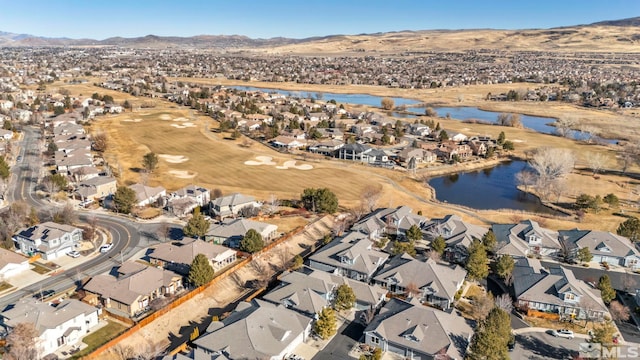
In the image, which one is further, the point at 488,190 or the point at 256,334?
the point at 488,190

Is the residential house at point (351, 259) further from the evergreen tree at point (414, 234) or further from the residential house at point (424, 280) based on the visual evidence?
the evergreen tree at point (414, 234)

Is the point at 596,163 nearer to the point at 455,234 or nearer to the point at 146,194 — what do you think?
the point at 455,234

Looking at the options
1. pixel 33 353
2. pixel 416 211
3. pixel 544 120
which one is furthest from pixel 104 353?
pixel 544 120

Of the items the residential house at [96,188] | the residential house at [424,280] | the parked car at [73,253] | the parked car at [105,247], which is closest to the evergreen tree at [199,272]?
the parked car at [105,247]

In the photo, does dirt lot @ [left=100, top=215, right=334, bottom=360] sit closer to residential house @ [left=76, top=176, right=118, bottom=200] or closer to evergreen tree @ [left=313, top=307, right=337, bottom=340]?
evergreen tree @ [left=313, top=307, right=337, bottom=340]

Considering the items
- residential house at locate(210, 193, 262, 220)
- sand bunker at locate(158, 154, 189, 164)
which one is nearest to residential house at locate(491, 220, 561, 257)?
residential house at locate(210, 193, 262, 220)

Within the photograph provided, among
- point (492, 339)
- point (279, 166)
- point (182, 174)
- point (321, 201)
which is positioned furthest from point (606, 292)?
point (182, 174)
